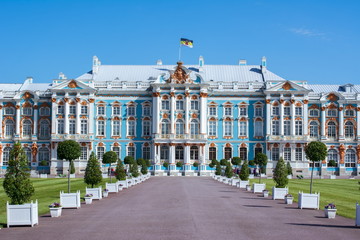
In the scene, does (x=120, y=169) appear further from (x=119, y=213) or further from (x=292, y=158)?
(x=292, y=158)

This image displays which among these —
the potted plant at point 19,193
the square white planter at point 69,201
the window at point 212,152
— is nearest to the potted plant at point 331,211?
the square white planter at point 69,201

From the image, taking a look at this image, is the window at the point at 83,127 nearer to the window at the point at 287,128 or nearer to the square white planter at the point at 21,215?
the window at the point at 287,128

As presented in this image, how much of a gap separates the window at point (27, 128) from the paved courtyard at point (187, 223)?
55997 millimetres

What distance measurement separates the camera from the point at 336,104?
80188mm

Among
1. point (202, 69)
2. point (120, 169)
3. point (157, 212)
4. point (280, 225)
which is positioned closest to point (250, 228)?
point (280, 225)

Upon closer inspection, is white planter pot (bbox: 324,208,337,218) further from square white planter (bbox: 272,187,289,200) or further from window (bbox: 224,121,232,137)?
window (bbox: 224,121,232,137)

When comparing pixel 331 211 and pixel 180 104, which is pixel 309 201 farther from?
Answer: pixel 180 104

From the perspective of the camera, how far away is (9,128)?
8144cm

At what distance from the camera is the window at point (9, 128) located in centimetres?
8138

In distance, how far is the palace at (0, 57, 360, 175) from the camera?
258ft

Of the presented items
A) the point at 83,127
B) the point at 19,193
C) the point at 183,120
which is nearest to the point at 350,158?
the point at 183,120

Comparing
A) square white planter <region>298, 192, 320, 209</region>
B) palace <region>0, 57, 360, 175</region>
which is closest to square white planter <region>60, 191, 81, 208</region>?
square white planter <region>298, 192, 320, 209</region>

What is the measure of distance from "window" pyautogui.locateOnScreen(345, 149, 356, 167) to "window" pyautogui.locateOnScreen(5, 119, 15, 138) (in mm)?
49665

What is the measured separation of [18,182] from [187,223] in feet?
22.2
